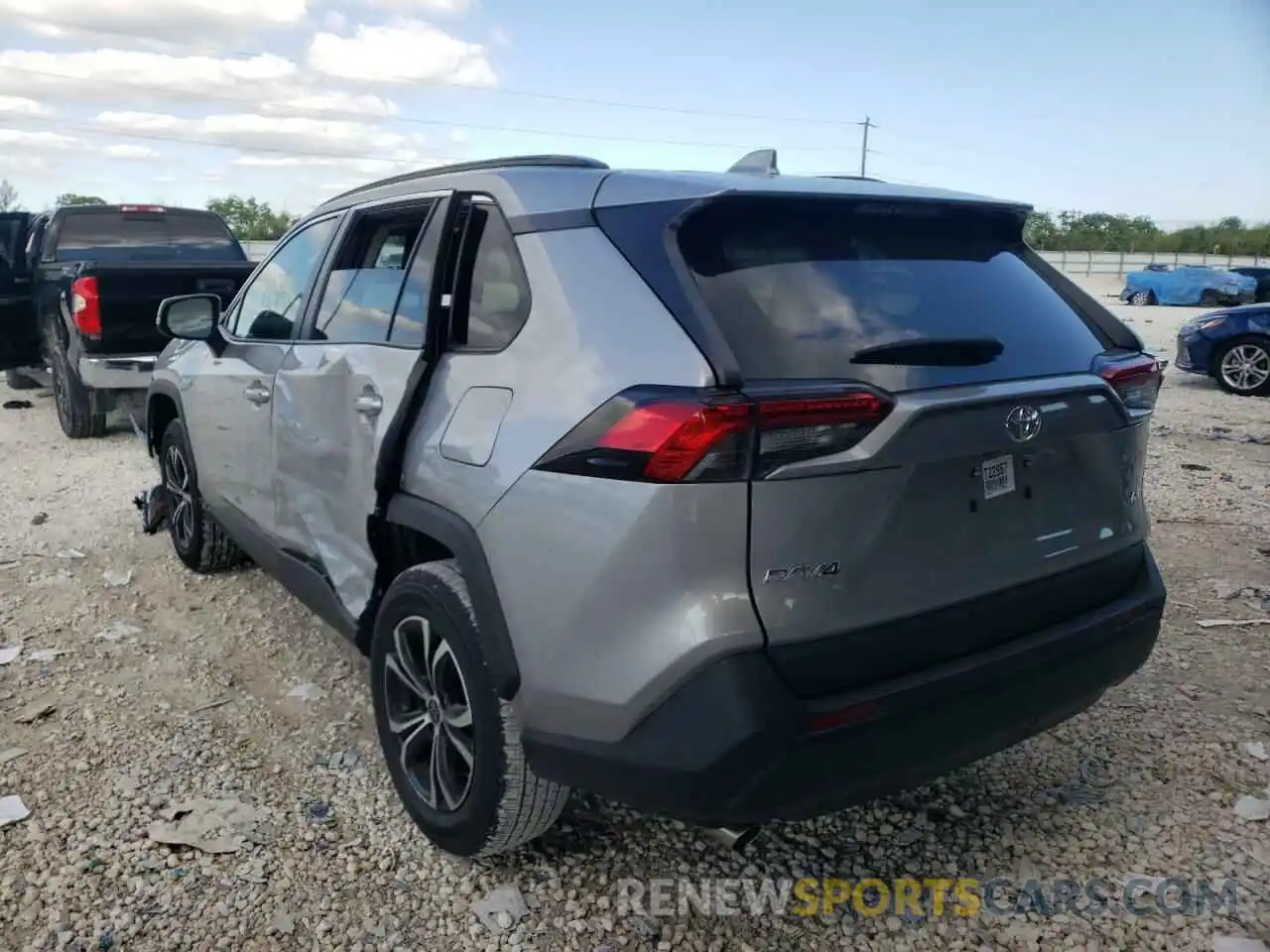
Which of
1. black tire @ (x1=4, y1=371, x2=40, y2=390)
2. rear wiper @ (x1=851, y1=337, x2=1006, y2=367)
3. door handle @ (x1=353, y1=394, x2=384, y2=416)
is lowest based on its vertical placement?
black tire @ (x1=4, y1=371, x2=40, y2=390)

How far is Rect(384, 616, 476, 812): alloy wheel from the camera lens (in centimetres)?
269

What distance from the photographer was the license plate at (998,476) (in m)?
2.25

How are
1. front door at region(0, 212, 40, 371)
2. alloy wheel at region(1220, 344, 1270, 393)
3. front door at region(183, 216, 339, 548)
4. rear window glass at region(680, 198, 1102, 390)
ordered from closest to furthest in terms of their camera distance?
rear window glass at region(680, 198, 1102, 390) < front door at region(183, 216, 339, 548) < front door at region(0, 212, 40, 371) < alloy wheel at region(1220, 344, 1270, 393)

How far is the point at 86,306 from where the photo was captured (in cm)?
768

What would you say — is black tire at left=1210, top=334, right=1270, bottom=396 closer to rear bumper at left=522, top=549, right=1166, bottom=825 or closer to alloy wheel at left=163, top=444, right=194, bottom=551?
rear bumper at left=522, top=549, right=1166, bottom=825

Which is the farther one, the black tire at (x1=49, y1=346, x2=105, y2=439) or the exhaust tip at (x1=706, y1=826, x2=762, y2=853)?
the black tire at (x1=49, y1=346, x2=105, y2=439)

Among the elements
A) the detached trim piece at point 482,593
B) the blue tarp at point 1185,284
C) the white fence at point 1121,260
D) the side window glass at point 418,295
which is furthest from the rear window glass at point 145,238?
the white fence at point 1121,260

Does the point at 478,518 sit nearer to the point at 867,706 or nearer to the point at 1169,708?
the point at 867,706

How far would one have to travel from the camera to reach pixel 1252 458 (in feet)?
26.1

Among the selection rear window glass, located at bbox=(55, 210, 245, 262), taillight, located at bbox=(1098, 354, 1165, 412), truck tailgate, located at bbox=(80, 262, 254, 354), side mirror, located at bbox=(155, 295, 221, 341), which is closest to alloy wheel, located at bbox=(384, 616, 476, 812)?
taillight, located at bbox=(1098, 354, 1165, 412)

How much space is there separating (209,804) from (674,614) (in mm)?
1858

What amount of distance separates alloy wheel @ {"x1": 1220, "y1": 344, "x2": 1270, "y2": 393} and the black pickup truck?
35.0 ft

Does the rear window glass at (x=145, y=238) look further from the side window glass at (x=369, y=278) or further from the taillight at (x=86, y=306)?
the side window glass at (x=369, y=278)

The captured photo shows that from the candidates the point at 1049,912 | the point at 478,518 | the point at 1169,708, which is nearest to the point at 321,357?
the point at 478,518
